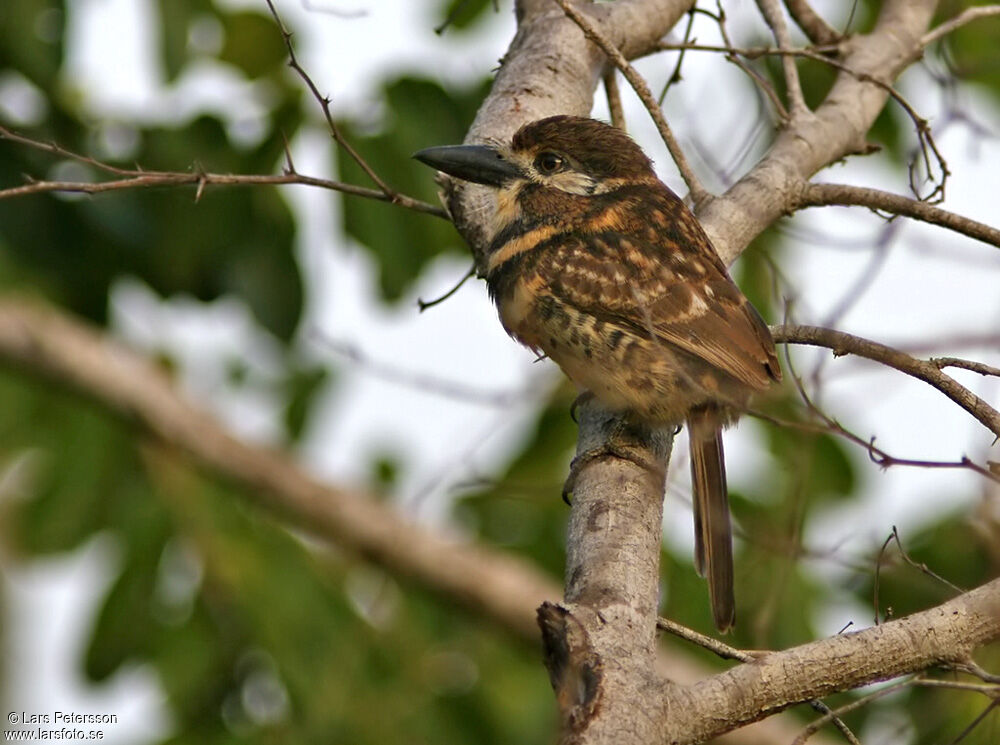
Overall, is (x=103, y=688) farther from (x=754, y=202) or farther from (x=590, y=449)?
(x=754, y=202)

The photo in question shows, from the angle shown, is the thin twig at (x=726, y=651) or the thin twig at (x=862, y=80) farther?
the thin twig at (x=862, y=80)

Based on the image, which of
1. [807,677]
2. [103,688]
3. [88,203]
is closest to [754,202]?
[807,677]

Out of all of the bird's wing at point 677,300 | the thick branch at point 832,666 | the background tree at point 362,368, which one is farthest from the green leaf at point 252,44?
the thick branch at point 832,666

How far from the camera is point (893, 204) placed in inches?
95.0

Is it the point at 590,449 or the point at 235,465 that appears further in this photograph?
the point at 235,465

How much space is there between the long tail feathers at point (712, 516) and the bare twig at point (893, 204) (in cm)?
46

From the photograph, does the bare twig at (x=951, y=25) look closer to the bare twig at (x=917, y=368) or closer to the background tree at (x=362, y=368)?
the background tree at (x=362, y=368)

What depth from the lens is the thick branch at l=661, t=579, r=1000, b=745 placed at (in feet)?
5.53

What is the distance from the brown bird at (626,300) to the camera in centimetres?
260

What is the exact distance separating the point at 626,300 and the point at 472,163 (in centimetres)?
43

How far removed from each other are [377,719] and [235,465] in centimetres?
85

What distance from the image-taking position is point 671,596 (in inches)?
132

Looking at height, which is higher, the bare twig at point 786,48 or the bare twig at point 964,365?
the bare twig at point 786,48

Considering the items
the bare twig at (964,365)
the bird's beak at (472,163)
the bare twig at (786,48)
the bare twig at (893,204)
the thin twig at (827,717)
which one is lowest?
the thin twig at (827,717)
